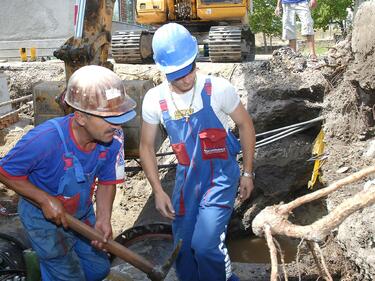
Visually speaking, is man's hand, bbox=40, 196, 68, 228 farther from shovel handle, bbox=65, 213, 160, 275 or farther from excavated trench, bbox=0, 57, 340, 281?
excavated trench, bbox=0, 57, 340, 281

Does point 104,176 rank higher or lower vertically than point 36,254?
higher

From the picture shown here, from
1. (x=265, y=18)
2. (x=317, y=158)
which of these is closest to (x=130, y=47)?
(x=317, y=158)

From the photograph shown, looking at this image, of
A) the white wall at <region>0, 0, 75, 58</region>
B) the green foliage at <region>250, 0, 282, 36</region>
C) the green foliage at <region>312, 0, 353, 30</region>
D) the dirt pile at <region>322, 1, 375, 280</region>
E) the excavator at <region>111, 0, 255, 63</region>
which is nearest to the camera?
the dirt pile at <region>322, 1, 375, 280</region>

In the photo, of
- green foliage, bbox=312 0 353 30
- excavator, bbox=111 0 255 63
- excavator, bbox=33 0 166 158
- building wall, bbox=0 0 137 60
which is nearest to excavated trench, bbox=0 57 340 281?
excavator, bbox=33 0 166 158

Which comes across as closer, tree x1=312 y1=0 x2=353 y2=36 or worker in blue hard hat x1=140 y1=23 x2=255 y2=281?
worker in blue hard hat x1=140 y1=23 x2=255 y2=281

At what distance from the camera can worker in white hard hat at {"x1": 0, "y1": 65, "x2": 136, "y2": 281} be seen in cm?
Result: 243

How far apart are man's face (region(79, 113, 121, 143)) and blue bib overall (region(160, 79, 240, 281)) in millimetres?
510

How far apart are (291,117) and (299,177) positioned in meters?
0.72

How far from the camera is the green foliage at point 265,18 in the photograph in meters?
24.9

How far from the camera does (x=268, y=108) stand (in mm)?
5875

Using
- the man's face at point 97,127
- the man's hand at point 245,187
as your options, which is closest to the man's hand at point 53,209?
the man's face at point 97,127

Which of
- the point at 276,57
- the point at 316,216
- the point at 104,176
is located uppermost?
the point at 276,57

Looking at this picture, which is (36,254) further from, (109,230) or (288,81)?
(288,81)

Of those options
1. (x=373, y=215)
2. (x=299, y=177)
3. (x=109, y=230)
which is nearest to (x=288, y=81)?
(x=299, y=177)
